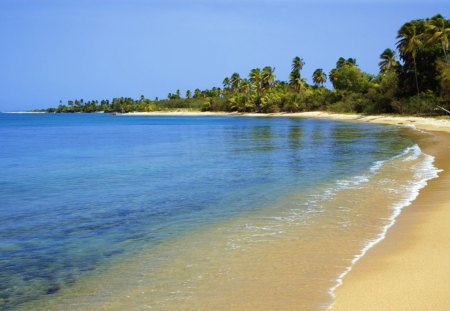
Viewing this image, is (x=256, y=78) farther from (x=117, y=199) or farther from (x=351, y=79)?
(x=117, y=199)

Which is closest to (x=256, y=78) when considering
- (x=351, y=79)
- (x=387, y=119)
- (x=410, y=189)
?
(x=351, y=79)

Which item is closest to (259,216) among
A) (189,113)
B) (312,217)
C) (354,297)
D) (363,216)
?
(312,217)

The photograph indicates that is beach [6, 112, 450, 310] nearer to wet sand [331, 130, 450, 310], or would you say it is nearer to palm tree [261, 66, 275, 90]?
wet sand [331, 130, 450, 310]

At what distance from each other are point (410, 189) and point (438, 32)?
161 ft

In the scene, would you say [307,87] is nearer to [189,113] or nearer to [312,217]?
[189,113]

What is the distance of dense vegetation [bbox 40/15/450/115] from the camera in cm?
5862

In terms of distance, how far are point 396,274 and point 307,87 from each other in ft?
371

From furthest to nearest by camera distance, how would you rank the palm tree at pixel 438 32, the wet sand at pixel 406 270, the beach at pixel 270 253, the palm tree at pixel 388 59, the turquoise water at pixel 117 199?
1. the palm tree at pixel 388 59
2. the palm tree at pixel 438 32
3. the turquoise water at pixel 117 199
4. the beach at pixel 270 253
5. the wet sand at pixel 406 270

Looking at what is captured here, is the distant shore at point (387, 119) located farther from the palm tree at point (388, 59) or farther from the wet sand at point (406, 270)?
the wet sand at point (406, 270)

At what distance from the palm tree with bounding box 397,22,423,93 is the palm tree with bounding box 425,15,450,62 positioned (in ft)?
8.37

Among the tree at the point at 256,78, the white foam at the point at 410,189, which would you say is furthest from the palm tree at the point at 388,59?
the white foam at the point at 410,189

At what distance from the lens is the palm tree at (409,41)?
60.7 m

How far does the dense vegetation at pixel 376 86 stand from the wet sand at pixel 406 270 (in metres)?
39.4

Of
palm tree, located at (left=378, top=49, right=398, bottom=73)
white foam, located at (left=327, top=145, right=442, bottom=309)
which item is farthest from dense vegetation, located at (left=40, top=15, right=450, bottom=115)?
Answer: white foam, located at (left=327, top=145, right=442, bottom=309)
